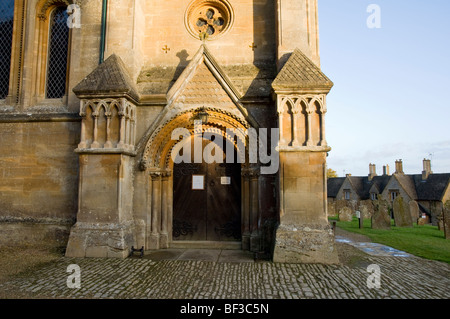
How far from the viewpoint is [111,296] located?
15.4 ft

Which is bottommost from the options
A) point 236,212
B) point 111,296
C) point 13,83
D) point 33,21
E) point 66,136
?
point 111,296

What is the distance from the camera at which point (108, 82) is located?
7539mm

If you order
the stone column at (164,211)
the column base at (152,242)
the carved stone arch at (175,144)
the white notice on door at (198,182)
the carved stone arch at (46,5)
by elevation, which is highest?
the carved stone arch at (46,5)

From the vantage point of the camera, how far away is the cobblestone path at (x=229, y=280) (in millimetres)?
4816

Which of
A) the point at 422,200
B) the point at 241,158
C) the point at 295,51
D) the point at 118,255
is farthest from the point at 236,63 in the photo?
the point at 422,200

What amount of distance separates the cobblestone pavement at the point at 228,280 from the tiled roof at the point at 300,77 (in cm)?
405

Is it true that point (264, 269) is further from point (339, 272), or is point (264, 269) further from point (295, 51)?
point (295, 51)

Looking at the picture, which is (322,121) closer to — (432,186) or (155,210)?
(155,210)

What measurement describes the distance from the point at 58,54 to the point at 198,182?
20.1 ft

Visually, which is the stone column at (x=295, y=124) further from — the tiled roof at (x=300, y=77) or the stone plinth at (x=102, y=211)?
the stone plinth at (x=102, y=211)

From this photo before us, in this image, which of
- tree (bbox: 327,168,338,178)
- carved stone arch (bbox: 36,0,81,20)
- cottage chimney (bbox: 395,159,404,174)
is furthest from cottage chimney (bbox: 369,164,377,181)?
carved stone arch (bbox: 36,0,81,20)

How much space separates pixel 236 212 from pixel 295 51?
Answer: 460cm

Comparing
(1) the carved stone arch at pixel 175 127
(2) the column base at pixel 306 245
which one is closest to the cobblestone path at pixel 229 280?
(2) the column base at pixel 306 245

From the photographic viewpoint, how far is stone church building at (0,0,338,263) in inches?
280
